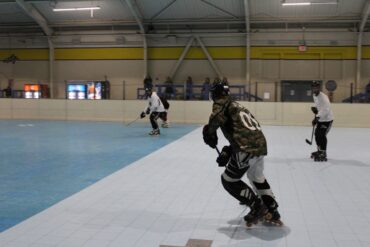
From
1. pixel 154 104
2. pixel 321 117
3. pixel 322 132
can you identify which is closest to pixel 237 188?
pixel 321 117

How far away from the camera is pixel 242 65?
83.4 ft

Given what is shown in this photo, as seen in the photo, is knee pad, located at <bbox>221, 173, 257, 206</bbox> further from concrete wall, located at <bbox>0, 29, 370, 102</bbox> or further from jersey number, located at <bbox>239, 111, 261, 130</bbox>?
concrete wall, located at <bbox>0, 29, 370, 102</bbox>

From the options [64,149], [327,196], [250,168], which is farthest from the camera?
[64,149]

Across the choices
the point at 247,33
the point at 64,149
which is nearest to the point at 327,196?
the point at 64,149

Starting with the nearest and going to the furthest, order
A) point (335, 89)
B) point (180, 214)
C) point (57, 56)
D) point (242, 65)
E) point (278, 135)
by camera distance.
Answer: point (180, 214) < point (278, 135) < point (335, 89) < point (242, 65) < point (57, 56)

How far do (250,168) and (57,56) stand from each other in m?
24.5

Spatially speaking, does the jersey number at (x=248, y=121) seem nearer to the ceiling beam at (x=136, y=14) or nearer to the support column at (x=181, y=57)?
the ceiling beam at (x=136, y=14)

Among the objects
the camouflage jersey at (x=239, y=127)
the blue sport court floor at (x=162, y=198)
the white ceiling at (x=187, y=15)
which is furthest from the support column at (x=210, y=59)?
the camouflage jersey at (x=239, y=127)

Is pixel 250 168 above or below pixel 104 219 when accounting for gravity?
above

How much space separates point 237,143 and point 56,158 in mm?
6288

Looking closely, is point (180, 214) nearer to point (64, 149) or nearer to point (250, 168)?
point (250, 168)

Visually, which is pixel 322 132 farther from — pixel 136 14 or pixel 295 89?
pixel 136 14

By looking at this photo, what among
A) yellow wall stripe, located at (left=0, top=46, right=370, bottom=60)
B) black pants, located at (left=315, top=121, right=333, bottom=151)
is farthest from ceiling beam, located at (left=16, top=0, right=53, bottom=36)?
black pants, located at (left=315, top=121, right=333, bottom=151)

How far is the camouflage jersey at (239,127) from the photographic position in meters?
4.92
